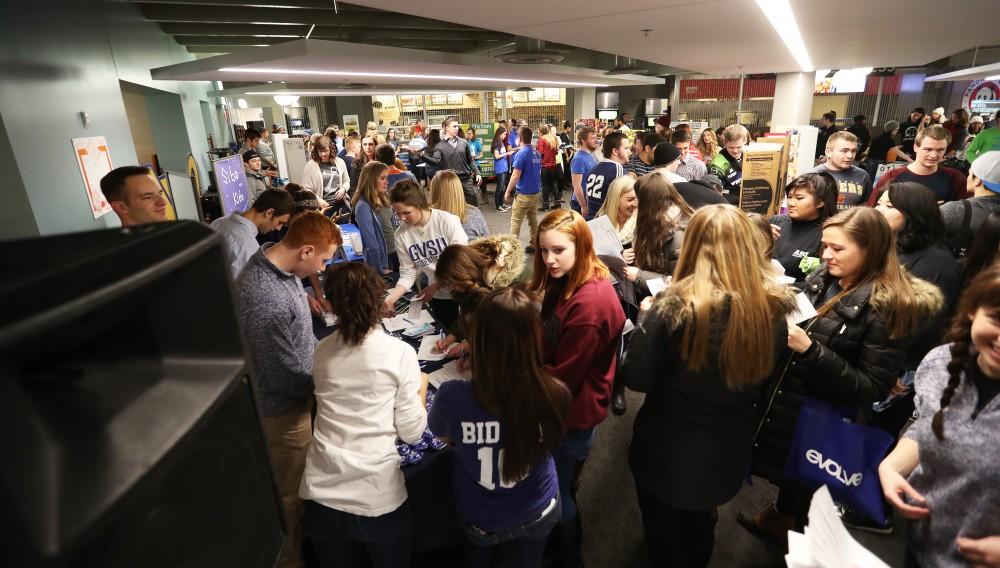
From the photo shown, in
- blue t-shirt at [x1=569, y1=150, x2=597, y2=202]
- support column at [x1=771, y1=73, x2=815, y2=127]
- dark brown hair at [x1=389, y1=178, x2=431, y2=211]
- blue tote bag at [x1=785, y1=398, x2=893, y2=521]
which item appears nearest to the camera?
blue tote bag at [x1=785, y1=398, x2=893, y2=521]

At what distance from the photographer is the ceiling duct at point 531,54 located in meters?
4.18

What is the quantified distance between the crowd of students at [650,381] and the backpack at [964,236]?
27.3 inches

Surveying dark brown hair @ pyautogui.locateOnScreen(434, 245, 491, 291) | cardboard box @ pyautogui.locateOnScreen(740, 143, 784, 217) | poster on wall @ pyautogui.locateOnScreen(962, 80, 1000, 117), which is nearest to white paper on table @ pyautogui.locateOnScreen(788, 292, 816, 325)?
dark brown hair @ pyautogui.locateOnScreen(434, 245, 491, 291)

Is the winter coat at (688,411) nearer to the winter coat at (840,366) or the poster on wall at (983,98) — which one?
the winter coat at (840,366)

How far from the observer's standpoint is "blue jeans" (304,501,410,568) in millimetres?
1529

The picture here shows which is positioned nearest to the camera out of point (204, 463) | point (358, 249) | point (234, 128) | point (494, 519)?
point (204, 463)

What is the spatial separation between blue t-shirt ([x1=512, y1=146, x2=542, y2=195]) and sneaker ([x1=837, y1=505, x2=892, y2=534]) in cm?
450

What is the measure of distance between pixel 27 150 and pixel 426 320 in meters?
2.58

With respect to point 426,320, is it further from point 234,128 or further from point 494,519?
point 234,128

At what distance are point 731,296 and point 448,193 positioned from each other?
233cm

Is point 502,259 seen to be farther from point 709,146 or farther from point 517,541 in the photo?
point 709,146

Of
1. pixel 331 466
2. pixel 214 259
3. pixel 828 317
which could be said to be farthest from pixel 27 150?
pixel 828 317

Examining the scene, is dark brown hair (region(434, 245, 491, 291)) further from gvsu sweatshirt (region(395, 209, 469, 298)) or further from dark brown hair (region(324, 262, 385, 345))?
gvsu sweatshirt (region(395, 209, 469, 298))

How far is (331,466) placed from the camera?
1481 mm
